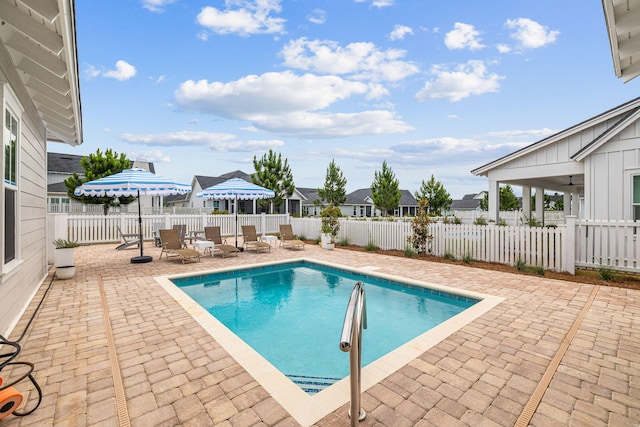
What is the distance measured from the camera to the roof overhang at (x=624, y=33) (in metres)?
2.91

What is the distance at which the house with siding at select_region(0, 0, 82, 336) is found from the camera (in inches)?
126

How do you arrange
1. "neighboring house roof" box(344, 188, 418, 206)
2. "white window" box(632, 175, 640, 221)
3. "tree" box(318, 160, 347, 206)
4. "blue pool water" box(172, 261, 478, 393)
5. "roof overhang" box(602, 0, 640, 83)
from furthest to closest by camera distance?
"neighboring house roof" box(344, 188, 418, 206)
"tree" box(318, 160, 347, 206)
"white window" box(632, 175, 640, 221)
"blue pool water" box(172, 261, 478, 393)
"roof overhang" box(602, 0, 640, 83)

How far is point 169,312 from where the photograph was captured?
509 centimetres

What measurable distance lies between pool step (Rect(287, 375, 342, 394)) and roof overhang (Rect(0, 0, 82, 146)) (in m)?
4.33

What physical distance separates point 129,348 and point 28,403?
1101mm

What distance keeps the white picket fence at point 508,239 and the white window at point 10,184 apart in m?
5.28

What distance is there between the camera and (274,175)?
2814 cm

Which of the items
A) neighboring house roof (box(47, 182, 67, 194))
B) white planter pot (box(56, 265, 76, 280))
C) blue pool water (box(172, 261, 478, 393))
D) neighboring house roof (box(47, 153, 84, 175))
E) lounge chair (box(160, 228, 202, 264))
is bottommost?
blue pool water (box(172, 261, 478, 393))

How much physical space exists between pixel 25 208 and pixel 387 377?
6238 mm

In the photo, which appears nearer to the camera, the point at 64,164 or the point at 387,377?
the point at 387,377

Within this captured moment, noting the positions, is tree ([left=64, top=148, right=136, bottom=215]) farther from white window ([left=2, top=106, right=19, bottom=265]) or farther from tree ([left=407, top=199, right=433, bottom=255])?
tree ([left=407, top=199, right=433, bottom=255])

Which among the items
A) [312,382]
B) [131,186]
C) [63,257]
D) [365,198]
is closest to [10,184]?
[63,257]

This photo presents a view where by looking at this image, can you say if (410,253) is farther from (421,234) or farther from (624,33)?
(624,33)

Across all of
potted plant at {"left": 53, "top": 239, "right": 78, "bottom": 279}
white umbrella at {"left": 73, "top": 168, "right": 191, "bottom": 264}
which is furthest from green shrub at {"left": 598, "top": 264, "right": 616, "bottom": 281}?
potted plant at {"left": 53, "top": 239, "right": 78, "bottom": 279}
